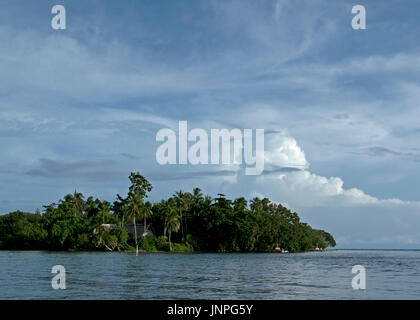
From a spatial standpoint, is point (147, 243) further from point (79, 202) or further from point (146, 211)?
point (79, 202)

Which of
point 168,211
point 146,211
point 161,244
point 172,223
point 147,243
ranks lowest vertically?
point 161,244

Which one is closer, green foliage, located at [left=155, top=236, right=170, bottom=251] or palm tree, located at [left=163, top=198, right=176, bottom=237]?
green foliage, located at [left=155, top=236, right=170, bottom=251]

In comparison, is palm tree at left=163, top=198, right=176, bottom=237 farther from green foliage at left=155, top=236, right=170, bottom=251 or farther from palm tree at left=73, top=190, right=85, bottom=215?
palm tree at left=73, top=190, right=85, bottom=215

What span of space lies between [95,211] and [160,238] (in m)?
19.7

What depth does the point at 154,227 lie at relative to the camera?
4510 inches

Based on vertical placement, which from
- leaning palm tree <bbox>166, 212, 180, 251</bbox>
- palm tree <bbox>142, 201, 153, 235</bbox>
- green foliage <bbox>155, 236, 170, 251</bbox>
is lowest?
green foliage <bbox>155, 236, 170, 251</bbox>

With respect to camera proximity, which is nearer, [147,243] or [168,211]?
[147,243]

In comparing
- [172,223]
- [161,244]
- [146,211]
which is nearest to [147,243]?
[161,244]

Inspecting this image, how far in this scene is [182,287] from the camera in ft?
104

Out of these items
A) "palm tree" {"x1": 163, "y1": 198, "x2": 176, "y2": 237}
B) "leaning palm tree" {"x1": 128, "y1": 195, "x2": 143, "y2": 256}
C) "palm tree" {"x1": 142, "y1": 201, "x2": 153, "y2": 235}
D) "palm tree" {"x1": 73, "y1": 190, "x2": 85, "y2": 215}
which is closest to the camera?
"leaning palm tree" {"x1": 128, "y1": 195, "x2": 143, "y2": 256}

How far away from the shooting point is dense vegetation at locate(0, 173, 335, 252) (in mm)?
101125

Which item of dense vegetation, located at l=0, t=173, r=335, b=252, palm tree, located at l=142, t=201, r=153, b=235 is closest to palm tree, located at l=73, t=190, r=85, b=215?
dense vegetation, located at l=0, t=173, r=335, b=252

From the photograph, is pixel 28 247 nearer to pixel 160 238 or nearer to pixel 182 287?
A: pixel 160 238
